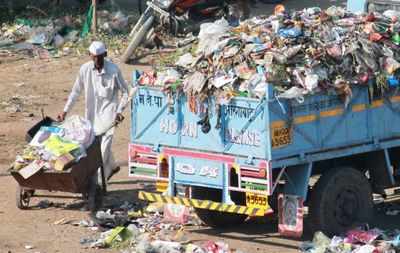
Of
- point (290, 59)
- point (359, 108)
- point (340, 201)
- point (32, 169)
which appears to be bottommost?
point (340, 201)

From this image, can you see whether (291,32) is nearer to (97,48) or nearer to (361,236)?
(361,236)

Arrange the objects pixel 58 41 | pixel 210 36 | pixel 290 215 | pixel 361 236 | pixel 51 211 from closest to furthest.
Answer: pixel 290 215 < pixel 361 236 < pixel 210 36 < pixel 51 211 < pixel 58 41

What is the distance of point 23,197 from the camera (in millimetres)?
12781

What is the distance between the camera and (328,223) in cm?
1130

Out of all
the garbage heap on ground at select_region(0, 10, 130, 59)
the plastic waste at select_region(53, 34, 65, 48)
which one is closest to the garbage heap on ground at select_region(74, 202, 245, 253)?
the garbage heap on ground at select_region(0, 10, 130, 59)

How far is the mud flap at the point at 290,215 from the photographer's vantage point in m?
10.9

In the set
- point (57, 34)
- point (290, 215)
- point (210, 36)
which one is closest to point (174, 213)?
point (290, 215)

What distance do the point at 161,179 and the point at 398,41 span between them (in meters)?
2.66

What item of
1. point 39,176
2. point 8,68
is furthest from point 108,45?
point 39,176

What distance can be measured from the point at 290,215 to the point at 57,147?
8.51 ft

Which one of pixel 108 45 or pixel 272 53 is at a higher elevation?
pixel 108 45

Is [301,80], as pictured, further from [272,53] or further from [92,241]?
[92,241]

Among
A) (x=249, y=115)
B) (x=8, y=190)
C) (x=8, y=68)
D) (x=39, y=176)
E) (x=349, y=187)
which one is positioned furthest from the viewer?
(x=8, y=68)

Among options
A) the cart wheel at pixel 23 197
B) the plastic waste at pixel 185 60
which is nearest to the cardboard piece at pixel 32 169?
the cart wheel at pixel 23 197
